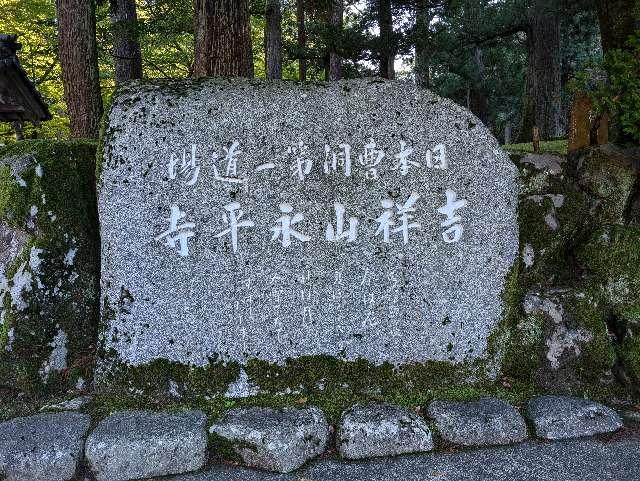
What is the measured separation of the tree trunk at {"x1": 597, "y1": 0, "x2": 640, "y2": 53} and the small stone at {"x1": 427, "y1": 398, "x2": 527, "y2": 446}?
3.48 metres

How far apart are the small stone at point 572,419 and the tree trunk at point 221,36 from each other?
3922 millimetres

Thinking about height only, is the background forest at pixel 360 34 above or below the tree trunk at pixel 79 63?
above

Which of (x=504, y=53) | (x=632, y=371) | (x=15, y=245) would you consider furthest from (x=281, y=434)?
(x=504, y=53)

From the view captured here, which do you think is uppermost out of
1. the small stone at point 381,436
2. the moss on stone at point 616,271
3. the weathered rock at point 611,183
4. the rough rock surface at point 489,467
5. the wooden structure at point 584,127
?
the wooden structure at point 584,127

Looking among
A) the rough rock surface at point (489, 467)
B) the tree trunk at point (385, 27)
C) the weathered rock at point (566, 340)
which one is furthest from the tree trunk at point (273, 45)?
the rough rock surface at point (489, 467)

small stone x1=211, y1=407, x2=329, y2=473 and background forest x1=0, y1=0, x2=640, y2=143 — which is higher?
background forest x1=0, y1=0, x2=640, y2=143

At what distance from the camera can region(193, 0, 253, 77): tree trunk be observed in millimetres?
4738

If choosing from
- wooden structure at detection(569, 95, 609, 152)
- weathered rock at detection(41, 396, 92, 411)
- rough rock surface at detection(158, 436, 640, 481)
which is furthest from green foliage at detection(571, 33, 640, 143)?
weathered rock at detection(41, 396, 92, 411)

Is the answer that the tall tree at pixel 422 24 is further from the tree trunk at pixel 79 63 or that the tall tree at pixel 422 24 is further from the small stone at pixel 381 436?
the small stone at pixel 381 436

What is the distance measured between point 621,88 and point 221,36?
3.49 metres

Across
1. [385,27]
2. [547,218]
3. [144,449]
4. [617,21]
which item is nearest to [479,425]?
[547,218]

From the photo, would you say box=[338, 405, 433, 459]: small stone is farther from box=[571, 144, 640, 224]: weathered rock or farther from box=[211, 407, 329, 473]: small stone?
box=[571, 144, 640, 224]: weathered rock

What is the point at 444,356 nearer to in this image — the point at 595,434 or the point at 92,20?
the point at 595,434

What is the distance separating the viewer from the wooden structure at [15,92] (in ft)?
17.3
